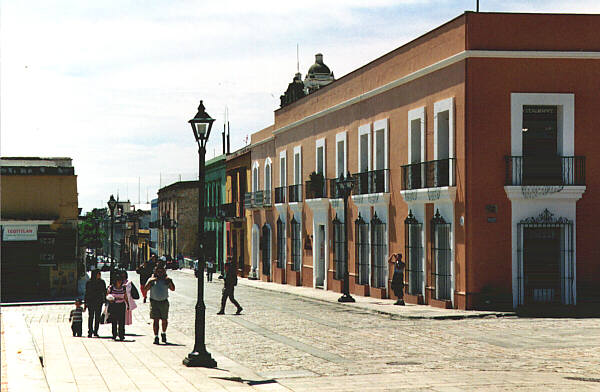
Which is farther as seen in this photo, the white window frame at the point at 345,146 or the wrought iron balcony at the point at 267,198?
the wrought iron balcony at the point at 267,198

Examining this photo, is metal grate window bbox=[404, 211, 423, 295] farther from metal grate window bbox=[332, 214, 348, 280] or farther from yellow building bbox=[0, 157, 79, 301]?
yellow building bbox=[0, 157, 79, 301]

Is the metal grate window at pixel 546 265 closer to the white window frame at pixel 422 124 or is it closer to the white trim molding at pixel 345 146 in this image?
the white window frame at pixel 422 124

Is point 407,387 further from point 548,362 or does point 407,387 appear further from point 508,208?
point 508,208

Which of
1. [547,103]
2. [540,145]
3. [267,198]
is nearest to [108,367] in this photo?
[540,145]

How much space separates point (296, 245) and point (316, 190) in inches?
207

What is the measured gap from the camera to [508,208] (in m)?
25.2

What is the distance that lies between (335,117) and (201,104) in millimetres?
22299

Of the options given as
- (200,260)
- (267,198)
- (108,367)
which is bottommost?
(108,367)

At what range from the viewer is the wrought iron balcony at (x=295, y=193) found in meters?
43.0

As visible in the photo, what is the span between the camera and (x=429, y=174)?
2766 cm

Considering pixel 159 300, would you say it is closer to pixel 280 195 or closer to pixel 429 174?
pixel 429 174

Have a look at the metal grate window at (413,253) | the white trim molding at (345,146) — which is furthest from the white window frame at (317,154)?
the metal grate window at (413,253)

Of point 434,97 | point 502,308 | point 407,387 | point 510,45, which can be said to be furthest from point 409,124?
point 407,387

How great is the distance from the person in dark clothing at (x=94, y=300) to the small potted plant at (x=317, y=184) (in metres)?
19.5
